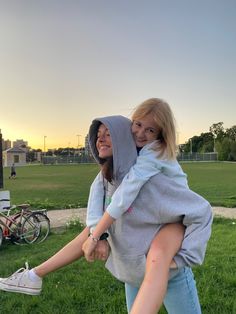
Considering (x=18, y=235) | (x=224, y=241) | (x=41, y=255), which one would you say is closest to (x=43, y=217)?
(x=18, y=235)

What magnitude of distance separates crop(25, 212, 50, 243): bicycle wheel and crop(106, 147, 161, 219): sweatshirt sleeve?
596 cm

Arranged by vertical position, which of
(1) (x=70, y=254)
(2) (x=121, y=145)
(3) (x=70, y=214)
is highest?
(2) (x=121, y=145)

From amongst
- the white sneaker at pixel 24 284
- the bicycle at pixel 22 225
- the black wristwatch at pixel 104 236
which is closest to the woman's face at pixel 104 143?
the black wristwatch at pixel 104 236

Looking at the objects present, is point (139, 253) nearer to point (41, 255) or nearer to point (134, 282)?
point (134, 282)

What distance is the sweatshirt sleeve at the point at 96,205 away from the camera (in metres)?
2.14

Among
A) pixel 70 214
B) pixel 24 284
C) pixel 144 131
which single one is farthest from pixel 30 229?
pixel 144 131

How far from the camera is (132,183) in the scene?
196 centimetres

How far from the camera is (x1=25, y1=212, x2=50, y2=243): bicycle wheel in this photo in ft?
25.7

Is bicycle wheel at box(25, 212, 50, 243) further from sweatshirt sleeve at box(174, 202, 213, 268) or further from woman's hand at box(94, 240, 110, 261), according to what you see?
sweatshirt sleeve at box(174, 202, 213, 268)

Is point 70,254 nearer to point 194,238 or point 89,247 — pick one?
point 89,247

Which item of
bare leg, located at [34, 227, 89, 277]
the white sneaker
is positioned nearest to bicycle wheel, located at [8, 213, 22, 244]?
the white sneaker

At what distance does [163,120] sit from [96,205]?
543 millimetres

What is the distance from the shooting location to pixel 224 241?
6.76m

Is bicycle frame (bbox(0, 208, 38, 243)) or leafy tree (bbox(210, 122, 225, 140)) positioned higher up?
leafy tree (bbox(210, 122, 225, 140))
